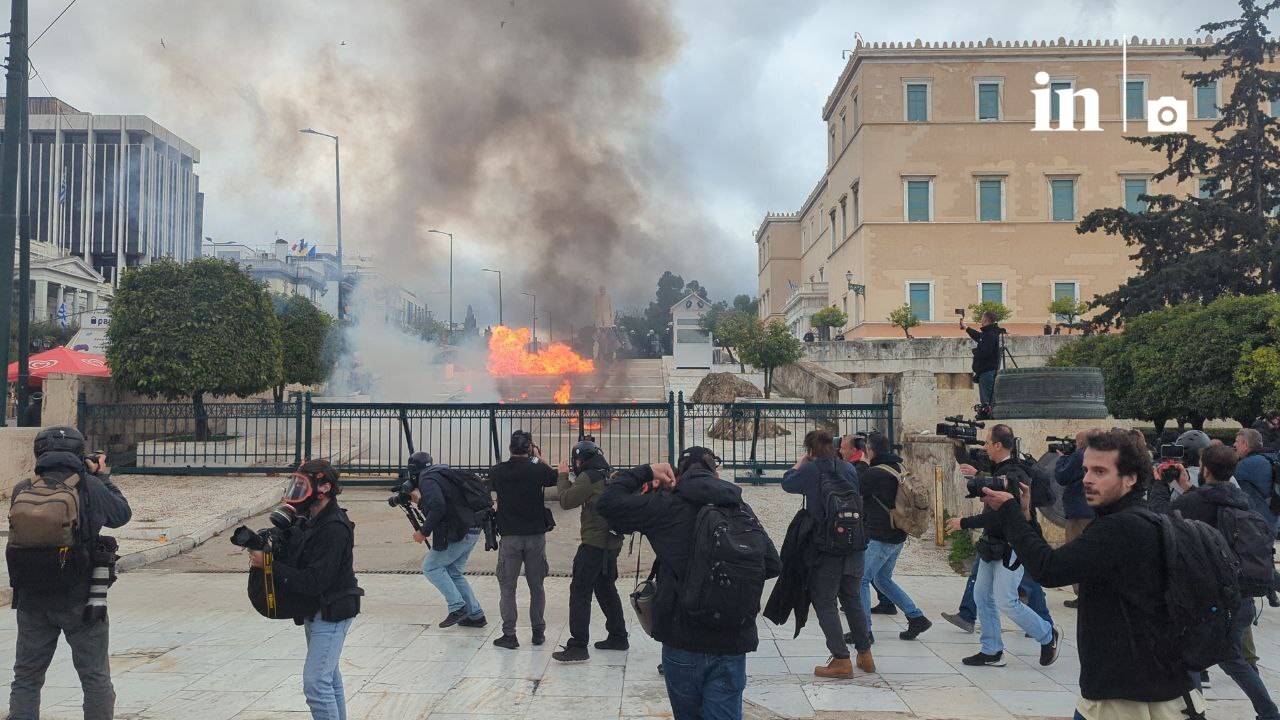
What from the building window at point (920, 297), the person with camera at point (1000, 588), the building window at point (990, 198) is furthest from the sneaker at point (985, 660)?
the building window at point (990, 198)

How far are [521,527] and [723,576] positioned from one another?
3318 millimetres

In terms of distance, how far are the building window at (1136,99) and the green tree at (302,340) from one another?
37.8 meters

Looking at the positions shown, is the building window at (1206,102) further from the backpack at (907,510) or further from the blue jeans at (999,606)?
the blue jeans at (999,606)

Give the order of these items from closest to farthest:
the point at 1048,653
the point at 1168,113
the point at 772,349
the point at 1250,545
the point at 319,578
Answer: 1. the point at 319,578
2. the point at 1250,545
3. the point at 1048,653
4. the point at 772,349
5. the point at 1168,113

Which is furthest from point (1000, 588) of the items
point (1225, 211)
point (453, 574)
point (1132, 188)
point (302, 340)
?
point (1132, 188)

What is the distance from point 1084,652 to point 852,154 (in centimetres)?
4278

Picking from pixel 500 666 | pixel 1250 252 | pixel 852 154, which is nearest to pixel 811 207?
A: pixel 852 154

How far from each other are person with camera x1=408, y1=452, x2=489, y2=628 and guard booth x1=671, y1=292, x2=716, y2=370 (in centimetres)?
3349

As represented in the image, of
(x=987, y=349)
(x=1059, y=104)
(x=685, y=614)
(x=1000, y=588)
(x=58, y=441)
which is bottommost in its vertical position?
(x=1000, y=588)

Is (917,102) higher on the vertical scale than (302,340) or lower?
higher

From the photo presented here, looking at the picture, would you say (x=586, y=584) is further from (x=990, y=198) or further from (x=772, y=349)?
(x=990, y=198)

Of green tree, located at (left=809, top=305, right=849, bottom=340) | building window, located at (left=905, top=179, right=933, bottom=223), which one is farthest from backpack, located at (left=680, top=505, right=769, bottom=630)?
Result: building window, located at (left=905, top=179, right=933, bottom=223)

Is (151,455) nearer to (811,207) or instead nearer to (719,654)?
(719,654)

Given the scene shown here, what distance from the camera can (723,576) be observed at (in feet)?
11.7
